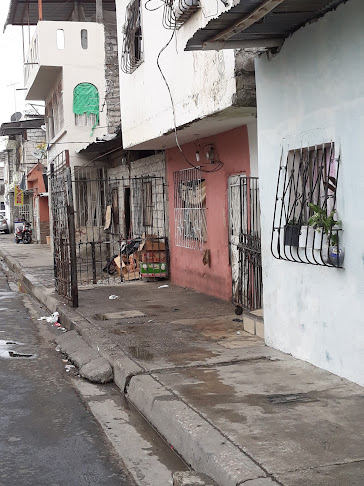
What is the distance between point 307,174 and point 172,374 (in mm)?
2349

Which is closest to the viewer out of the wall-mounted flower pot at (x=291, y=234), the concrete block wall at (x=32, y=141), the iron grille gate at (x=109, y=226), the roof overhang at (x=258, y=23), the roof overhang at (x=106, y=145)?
the roof overhang at (x=258, y=23)

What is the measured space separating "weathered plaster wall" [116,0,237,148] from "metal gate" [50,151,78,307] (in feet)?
5.44

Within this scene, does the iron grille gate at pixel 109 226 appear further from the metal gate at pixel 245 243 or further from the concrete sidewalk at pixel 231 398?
the metal gate at pixel 245 243

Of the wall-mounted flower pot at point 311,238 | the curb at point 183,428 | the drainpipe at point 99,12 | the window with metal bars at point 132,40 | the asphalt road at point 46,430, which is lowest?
the asphalt road at point 46,430

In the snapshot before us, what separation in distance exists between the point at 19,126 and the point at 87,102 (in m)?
15.9

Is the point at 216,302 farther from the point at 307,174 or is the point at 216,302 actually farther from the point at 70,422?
the point at 70,422

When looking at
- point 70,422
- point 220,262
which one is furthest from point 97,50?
point 70,422

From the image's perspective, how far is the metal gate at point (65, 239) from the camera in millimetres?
10578

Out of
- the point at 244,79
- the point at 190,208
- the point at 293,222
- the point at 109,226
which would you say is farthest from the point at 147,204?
the point at 293,222

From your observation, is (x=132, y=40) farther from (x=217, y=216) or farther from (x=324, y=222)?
(x=324, y=222)

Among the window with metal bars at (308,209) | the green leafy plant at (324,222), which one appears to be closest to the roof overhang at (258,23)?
the window with metal bars at (308,209)

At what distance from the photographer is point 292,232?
653 cm

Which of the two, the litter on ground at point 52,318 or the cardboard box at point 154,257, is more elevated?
the cardboard box at point 154,257

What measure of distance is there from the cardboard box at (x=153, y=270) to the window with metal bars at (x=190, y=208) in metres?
0.71
